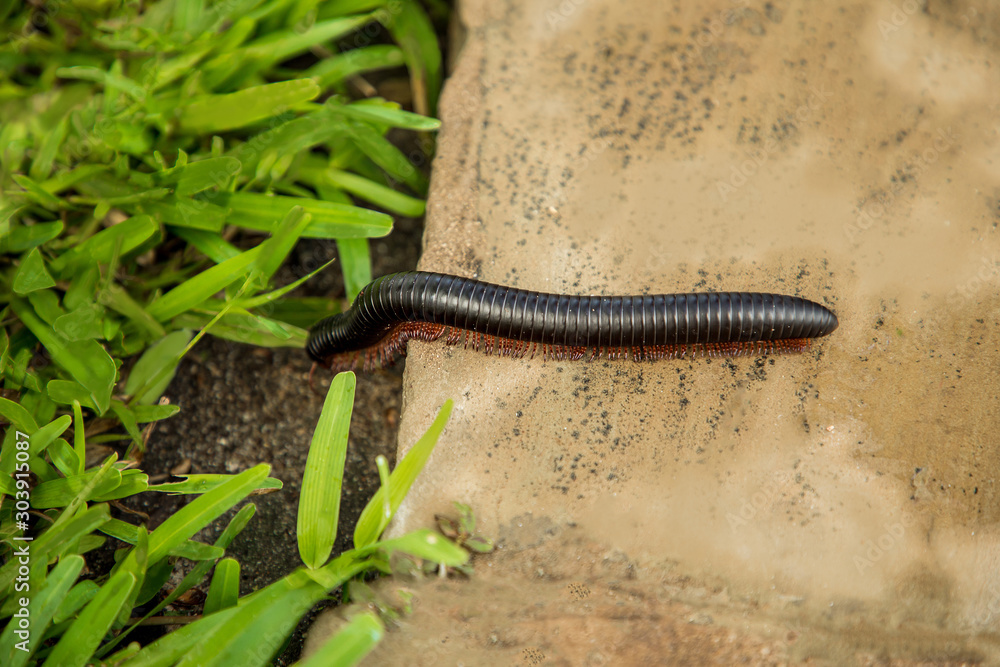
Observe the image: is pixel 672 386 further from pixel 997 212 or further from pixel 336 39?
pixel 336 39

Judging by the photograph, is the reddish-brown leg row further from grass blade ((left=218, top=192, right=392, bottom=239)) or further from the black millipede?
grass blade ((left=218, top=192, right=392, bottom=239))

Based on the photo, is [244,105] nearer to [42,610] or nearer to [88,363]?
[88,363]

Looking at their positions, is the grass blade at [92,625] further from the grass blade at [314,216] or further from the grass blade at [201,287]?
the grass blade at [314,216]

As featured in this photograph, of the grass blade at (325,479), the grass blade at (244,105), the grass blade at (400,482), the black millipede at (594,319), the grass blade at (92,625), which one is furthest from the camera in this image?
the grass blade at (244,105)

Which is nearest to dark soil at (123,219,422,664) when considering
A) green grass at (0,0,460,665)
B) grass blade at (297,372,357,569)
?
green grass at (0,0,460,665)

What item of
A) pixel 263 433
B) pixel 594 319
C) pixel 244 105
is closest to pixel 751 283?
pixel 594 319

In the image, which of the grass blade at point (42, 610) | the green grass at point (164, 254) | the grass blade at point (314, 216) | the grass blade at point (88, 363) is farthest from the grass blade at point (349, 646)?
the grass blade at point (314, 216)

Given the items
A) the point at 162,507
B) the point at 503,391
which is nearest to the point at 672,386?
the point at 503,391
